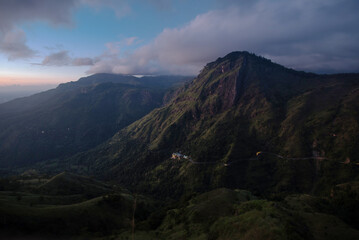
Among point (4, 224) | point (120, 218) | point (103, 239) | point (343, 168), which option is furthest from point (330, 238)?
point (343, 168)

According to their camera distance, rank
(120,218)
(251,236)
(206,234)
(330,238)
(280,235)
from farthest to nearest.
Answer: (120,218) < (206,234) < (330,238) < (251,236) < (280,235)

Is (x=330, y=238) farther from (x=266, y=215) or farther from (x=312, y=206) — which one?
(x=312, y=206)

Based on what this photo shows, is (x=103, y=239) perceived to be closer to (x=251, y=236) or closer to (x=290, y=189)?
(x=251, y=236)

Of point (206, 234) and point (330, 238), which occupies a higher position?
point (330, 238)

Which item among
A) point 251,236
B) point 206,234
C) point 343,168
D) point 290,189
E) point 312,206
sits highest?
point 251,236

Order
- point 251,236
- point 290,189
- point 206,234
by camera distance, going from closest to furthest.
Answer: point 251,236
point 206,234
point 290,189

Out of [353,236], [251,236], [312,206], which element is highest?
[251,236]

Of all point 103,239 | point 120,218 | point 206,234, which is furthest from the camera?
point 120,218

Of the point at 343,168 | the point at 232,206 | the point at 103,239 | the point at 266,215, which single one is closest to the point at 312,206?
the point at 232,206

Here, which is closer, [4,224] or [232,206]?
[4,224]
